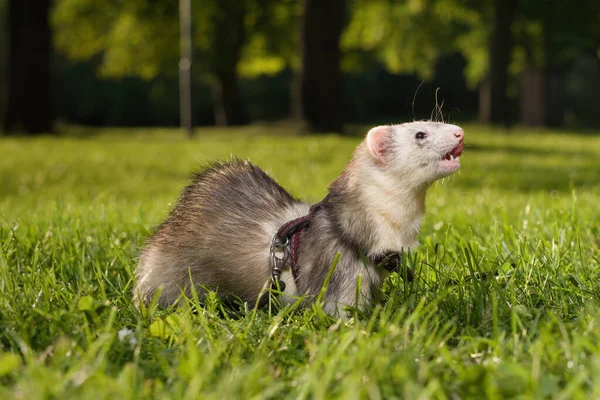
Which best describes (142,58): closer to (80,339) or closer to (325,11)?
(325,11)

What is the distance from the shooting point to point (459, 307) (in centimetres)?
293

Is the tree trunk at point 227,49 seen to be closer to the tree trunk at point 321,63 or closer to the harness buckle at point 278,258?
the tree trunk at point 321,63

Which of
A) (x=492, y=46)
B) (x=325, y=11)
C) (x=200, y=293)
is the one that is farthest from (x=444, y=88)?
(x=200, y=293)

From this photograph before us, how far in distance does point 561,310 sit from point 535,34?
28.9m

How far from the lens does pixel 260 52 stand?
30.9m

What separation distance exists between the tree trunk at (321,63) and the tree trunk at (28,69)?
245 inches

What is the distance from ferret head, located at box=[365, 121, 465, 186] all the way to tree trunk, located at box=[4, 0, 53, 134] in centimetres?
1562

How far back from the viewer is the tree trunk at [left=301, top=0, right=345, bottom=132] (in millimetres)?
16047

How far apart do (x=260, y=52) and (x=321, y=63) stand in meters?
15.1

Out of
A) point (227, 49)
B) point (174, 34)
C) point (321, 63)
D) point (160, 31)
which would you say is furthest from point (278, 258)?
point (227, 49)

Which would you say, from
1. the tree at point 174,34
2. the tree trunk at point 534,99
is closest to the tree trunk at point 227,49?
the tree at point 174,34

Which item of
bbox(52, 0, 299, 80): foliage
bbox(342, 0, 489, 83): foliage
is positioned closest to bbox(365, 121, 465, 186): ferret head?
bbox(342, 0, 489, 83): foliage

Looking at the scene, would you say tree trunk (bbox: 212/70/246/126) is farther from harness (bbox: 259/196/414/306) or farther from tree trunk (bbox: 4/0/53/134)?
harness (bbox: 259/196/414/306)

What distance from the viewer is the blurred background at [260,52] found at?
677 inches
